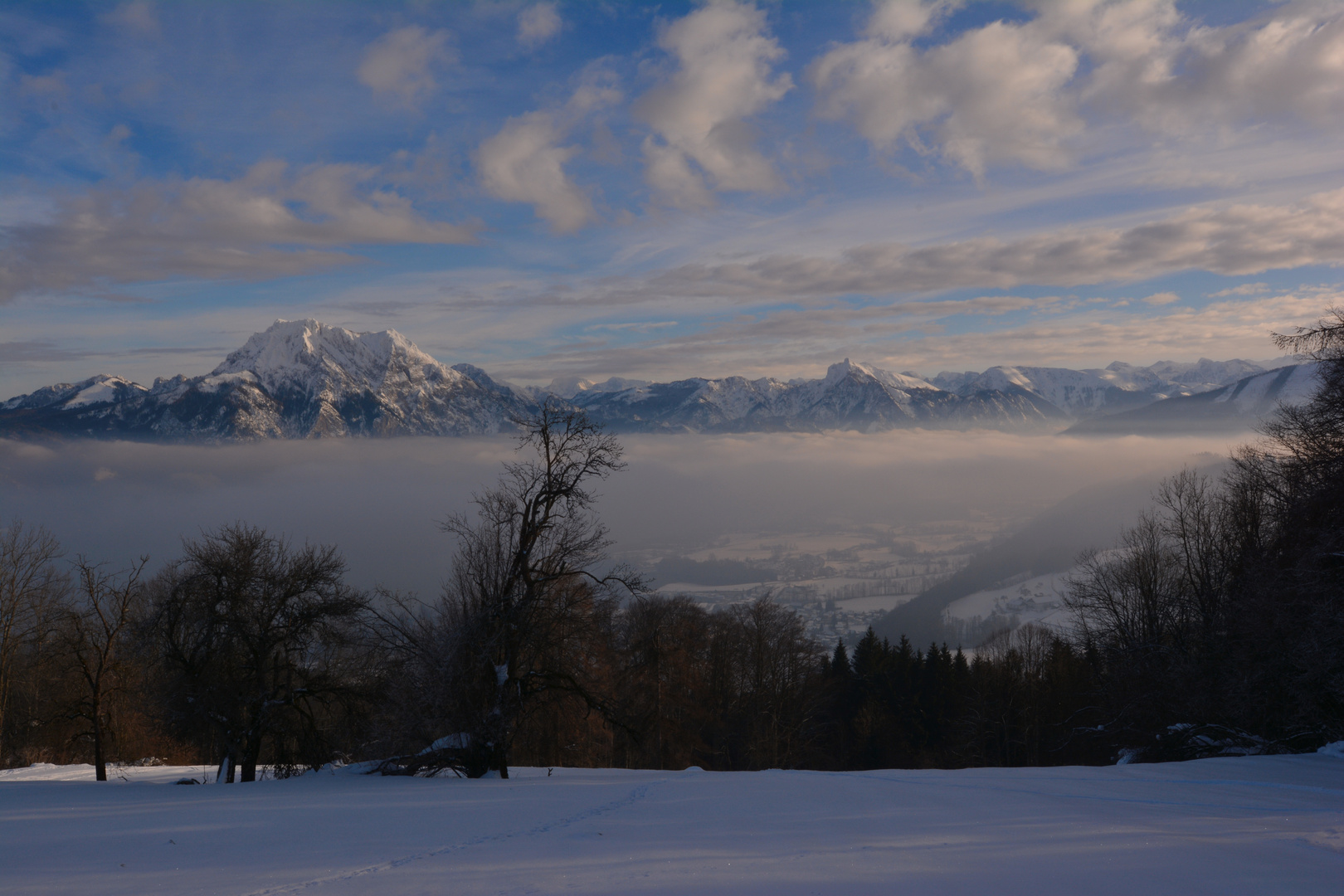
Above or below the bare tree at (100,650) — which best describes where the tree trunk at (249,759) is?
below

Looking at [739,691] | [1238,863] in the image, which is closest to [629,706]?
[739,691]

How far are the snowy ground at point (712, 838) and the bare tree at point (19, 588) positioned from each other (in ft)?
46.3

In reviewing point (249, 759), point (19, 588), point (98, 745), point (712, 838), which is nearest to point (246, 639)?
point (249, 759)

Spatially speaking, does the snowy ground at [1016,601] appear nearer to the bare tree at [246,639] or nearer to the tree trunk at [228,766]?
the bare tree at [246,639]

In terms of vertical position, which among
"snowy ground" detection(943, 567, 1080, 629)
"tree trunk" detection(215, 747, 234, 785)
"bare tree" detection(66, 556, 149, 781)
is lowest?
"snowy ground" detection(943, 567, 1080, 629)

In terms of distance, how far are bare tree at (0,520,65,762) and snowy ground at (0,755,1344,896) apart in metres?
14.1

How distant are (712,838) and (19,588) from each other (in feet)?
93.1

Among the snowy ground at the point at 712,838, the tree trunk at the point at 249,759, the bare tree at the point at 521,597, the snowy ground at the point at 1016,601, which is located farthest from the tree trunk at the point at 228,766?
the snowy ground at the point at 1016,601

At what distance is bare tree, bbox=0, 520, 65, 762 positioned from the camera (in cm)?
2430

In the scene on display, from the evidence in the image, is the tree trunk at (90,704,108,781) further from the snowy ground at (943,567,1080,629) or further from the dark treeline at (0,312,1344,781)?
the snowy ground at (943,567,1080,629)

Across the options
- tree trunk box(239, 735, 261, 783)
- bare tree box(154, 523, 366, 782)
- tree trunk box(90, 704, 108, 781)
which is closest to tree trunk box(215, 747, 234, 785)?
bare tree box(154, 523, 366, 782)

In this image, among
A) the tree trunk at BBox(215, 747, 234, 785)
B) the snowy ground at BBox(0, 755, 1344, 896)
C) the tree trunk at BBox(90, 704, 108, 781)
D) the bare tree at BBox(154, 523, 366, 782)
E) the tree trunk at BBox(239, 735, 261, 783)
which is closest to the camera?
the snowy ground at BBox(0, 755, 1344, 896)

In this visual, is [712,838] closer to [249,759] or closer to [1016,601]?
[249,759]

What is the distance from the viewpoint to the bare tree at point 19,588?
24297 mm
